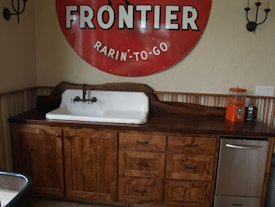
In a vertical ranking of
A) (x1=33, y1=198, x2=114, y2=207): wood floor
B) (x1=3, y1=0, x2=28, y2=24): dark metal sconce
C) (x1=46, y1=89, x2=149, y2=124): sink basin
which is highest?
(x1=3, y1=0, x2=28, y2=24): dark metal sconce

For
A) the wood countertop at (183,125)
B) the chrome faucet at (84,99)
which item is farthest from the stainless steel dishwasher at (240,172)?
the chrome faucet at (84,99)

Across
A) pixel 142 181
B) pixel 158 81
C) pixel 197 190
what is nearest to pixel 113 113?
pixel 158 81

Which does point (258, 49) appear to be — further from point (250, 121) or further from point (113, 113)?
point (113, 113)

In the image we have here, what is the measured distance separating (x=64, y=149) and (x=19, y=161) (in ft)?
1.52

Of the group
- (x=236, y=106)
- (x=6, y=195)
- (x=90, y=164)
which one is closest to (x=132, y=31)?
(x=236, y=106)

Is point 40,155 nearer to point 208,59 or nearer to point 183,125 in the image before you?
point 183,125

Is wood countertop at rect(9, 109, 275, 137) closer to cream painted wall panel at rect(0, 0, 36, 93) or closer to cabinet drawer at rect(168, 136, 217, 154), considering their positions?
cabinet drawer at rect(168, 136, 217, 154)

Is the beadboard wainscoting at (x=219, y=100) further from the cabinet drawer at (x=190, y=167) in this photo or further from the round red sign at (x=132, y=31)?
the cabinet drawer at (x=190, y=167)

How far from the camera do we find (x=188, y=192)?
1.98 meters

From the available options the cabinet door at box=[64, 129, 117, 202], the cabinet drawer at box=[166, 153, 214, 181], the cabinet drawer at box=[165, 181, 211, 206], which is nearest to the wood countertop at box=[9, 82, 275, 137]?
the cabinet door at box=[64, 129, 117, 202]

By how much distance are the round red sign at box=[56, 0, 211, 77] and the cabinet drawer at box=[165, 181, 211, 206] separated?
43.8 inches

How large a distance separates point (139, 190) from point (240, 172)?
868mm

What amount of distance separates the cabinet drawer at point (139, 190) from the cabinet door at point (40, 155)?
0.56 m

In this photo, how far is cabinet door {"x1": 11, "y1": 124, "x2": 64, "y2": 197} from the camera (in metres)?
2.01
